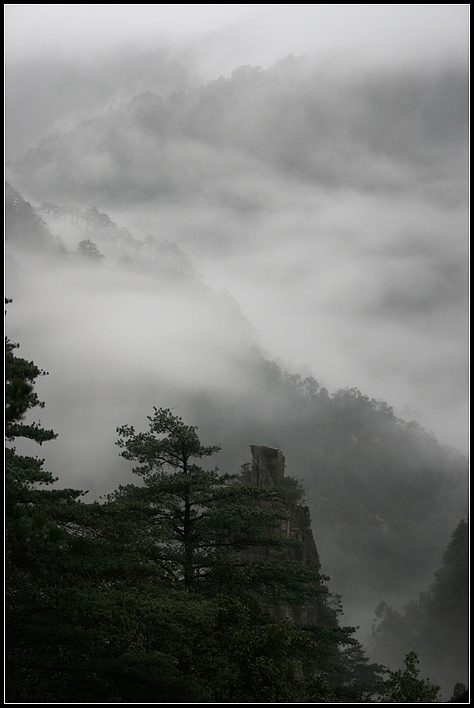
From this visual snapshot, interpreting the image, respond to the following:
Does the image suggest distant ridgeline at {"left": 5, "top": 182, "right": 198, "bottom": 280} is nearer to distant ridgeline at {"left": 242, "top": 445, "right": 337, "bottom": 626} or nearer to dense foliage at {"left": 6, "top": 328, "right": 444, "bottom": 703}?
distant ridgeline at {"left": 242, "top": 445, "right": 337, "bottom": 626}

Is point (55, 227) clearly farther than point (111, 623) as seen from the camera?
Yes

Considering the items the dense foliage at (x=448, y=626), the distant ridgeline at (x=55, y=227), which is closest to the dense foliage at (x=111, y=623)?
the dense foliage at (x=448, y=626)

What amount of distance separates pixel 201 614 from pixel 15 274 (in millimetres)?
150289

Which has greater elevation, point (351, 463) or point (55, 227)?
point (55, 227)

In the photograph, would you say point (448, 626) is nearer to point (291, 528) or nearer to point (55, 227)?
point (291, 528)

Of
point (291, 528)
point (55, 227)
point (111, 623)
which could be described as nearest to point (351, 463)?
point (291, 528)

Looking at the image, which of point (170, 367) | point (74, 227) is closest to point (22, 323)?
point (74, 227)

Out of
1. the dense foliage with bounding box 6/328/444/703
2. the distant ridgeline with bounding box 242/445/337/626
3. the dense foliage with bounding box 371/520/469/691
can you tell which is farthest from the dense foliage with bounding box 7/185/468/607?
the dense foliage with bounding box 6/328/444/703

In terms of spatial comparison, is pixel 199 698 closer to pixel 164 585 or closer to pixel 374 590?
pixel 164 585

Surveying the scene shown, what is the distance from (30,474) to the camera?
12055 millimetres

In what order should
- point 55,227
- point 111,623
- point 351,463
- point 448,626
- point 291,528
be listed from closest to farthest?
point 111,623
point 291,528
point 448,626
point 351,463
point 55,227

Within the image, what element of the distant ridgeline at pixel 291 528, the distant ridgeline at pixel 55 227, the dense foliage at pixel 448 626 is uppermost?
the distant ridgeline at pixel 55 227

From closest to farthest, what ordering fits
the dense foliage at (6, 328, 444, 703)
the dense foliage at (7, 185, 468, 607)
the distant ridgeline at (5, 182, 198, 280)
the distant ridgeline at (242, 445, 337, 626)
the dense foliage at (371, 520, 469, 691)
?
1. the dense foliage at (6, 328, 444, 703)
2. the distant ridgeline at (242, 445, 337, 626)
3. the dense foliage at (371, 520, 469, 691)
4. the dense foliage at (7, 185, 468, 607)
5. the distant ridgeline at (5, 182, 198, 280)

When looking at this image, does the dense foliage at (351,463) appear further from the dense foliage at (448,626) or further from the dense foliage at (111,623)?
the dense foliage at (111,623)
